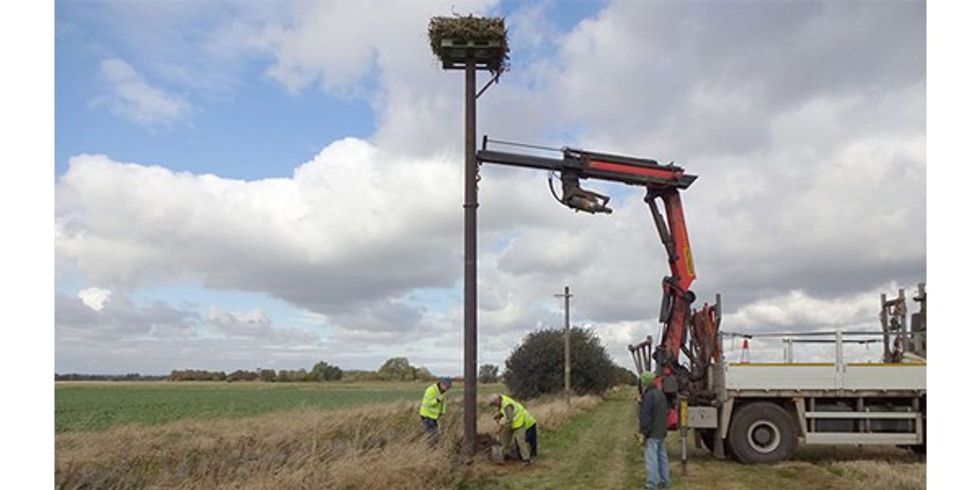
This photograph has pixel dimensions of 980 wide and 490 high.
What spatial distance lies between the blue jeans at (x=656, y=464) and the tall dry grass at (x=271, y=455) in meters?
3.06

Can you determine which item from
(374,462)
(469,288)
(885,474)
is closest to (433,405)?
(469,288)

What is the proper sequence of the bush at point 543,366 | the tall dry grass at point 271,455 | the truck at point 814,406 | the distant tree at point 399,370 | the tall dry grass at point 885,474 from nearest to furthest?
the tall dry grass at point 271,455
the tall dry grass at point 885,474
the truck at point 814,406
the bush at point 543,366
the distant tree at point 399,370

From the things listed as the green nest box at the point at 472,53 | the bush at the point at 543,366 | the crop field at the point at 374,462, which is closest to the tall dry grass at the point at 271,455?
the crop field at the point at 374,462

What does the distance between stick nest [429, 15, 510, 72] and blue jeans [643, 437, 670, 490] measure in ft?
27.1

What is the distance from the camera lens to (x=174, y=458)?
47.1ft

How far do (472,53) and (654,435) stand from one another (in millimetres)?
8372

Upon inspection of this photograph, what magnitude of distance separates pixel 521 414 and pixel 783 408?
492cm

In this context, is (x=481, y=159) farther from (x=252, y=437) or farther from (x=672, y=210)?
(x=252, y=437)

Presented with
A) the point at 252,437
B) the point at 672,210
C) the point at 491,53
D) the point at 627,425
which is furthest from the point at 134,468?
the point at 627,425

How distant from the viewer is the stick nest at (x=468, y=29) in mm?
17453

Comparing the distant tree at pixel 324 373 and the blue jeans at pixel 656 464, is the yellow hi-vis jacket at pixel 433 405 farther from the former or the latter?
the distant tree at pixel 324 373

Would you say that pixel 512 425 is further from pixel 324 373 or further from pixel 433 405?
pixel 324 373

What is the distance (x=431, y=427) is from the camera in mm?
17469

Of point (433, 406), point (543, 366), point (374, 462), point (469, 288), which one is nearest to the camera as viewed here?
point (374, 462)
